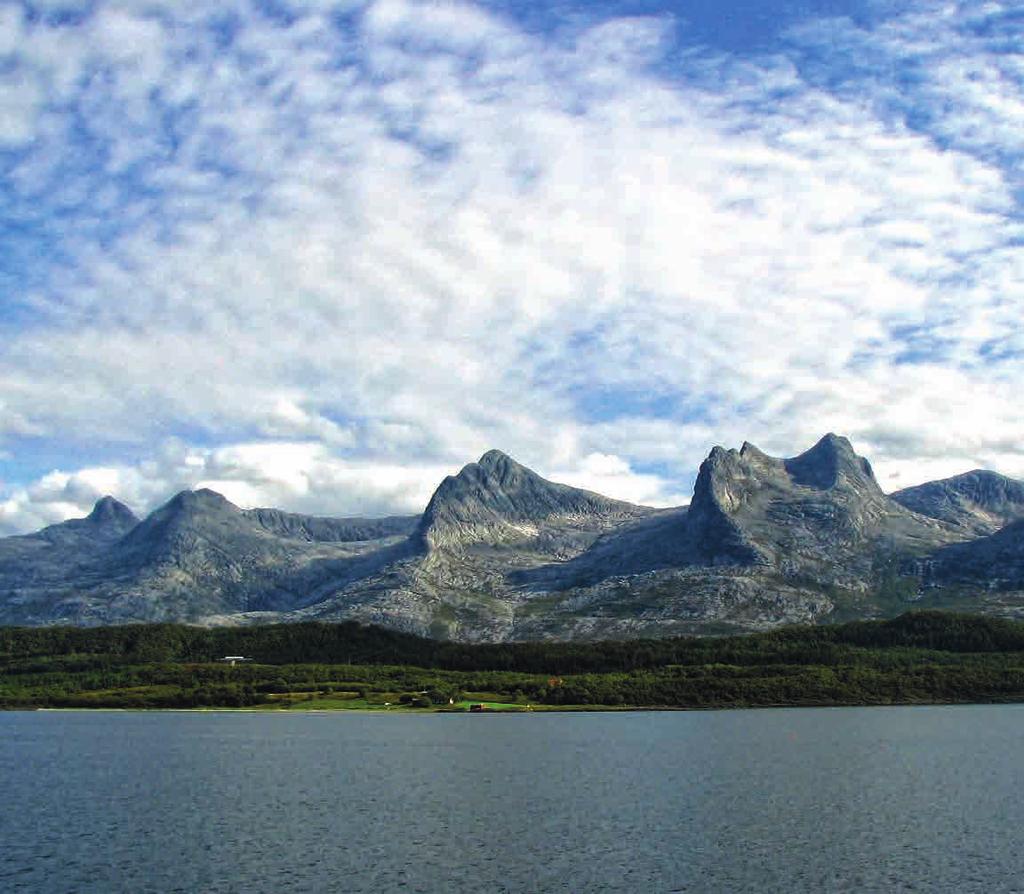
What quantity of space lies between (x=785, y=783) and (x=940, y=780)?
61.9ft

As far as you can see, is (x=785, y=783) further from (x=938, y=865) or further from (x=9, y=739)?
(x=9, y=739)

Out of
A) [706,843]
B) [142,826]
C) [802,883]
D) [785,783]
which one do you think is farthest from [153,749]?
[802,883]

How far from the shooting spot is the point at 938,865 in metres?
74.9

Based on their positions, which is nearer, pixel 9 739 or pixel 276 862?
pixel 276 862

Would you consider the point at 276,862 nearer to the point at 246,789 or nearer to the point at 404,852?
the point at 404,852

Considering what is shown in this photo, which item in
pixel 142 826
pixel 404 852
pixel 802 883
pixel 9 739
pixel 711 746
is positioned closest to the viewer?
pixel 802 883

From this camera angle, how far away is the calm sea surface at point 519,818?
7212 cm

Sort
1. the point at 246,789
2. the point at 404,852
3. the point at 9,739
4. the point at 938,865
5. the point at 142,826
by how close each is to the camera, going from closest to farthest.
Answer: the point at 938,865 < the point at 404,852 < the point at 142,826 < the point at 246,789 < the point at 9,739

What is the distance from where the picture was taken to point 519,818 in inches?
3846

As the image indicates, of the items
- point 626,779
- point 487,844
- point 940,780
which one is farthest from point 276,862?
point 940,780

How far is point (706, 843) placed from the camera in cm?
8344

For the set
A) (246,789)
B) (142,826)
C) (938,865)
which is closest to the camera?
(938,865)

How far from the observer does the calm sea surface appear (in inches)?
2840

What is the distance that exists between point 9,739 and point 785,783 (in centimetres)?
14556
